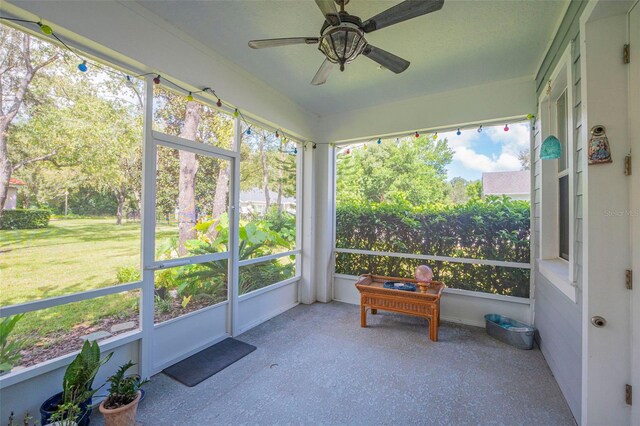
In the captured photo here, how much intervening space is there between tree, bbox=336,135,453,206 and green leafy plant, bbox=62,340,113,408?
3.35 metres

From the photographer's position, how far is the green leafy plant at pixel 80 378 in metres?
1.52

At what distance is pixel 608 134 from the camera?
149 centimetres

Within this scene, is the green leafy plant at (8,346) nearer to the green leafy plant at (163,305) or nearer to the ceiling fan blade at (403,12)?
the green leafy plant at (163,305)

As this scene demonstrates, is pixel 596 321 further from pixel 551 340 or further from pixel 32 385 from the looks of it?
pixel 32 385

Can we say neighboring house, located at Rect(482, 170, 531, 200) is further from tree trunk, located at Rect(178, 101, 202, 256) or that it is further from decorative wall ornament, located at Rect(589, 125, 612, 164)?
tree trunk, located at Rect(178, 101, 202, 256)

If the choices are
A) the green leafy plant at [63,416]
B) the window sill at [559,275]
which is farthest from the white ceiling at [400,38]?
the green leafy plant at [63,416]

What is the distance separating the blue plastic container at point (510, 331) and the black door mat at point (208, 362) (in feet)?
8.45

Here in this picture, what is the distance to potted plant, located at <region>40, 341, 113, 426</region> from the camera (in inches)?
59.7

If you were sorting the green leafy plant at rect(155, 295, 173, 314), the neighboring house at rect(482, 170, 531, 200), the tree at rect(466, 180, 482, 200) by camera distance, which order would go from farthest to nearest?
1. the tree at rect(466, 180, 482, 200)
2. the neighboring house at rect(482, 170, 531, 200)
3. the green leafy plant at rect(155, 295, 173, 314)

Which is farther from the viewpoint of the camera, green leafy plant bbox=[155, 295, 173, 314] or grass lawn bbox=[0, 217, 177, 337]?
green leafy plant bbox=[155, 295, 173, 314]

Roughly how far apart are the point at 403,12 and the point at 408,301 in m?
2.65

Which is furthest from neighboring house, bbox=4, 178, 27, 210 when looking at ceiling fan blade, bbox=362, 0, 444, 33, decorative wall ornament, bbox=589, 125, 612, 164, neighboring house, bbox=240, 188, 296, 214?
decorative wall ornament, bbox=589, 125, 612, 164

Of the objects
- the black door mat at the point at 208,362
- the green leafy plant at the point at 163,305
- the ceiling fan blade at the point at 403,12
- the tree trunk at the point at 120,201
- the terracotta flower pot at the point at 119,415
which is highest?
the ceiling fan blade at the point at 403,12

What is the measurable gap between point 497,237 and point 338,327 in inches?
87.2
